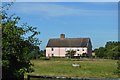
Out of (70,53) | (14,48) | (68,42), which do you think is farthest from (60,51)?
(14,48)

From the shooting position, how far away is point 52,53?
80.8 metres

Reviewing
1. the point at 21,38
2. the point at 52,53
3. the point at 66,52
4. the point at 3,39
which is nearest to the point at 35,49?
the point at 21,38

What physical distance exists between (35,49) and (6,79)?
3.50 ft

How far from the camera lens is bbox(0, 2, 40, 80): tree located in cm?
764

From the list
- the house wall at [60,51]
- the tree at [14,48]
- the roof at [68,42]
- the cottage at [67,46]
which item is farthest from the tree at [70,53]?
the tree at [14,48]

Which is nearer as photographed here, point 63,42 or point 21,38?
point 21,38

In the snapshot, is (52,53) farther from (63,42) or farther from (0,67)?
(0,67)

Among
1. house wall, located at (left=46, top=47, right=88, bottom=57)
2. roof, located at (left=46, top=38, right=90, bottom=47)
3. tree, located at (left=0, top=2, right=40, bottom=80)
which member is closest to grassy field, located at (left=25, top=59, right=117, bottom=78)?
tree, located at (left=0, top=2, right=40, bottom=80)

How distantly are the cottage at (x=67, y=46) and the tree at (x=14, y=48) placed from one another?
68641 millimetres

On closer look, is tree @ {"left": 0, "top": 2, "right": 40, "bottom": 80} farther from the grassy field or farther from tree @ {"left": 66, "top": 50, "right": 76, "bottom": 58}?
tree @ {"left": 66, "top": 50, "right": 76, "bottom": 58}

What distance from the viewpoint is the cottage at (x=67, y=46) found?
77500 millimetres

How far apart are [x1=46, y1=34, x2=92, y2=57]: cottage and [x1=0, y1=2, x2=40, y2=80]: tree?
68641mm

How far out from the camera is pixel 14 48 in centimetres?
785

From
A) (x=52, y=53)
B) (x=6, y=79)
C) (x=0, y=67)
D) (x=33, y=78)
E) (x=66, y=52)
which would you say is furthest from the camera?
(x=52, y=53)
